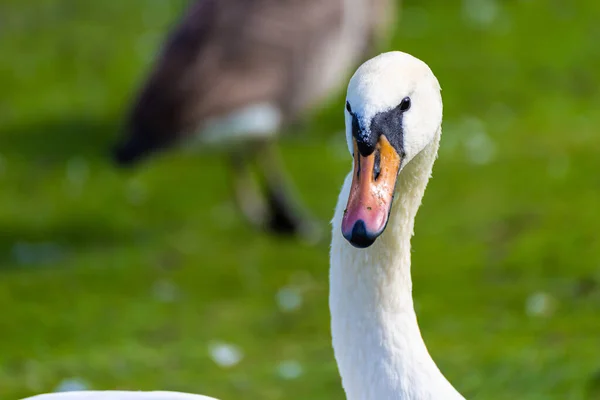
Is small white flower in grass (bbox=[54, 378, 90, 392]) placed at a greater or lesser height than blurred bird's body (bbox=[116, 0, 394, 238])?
lesser

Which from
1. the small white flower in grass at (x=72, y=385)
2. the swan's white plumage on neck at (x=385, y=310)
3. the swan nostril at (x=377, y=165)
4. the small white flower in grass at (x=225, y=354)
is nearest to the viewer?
the swan nostril at (x=377, y=165)

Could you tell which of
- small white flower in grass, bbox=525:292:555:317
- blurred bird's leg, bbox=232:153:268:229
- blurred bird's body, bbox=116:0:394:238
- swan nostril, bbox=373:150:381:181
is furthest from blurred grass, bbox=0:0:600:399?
swan nostril, bbox=373:150:381:181

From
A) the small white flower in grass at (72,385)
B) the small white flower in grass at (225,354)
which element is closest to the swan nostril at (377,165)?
the small white flower in grass at (72,385)

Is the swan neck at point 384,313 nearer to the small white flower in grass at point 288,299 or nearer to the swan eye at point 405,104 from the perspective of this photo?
the swan eye at point 405,104

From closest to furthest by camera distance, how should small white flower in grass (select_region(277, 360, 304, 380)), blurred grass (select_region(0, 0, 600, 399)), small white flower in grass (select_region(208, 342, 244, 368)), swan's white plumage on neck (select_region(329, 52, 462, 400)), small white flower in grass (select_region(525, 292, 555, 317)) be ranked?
swan's white plumage on neck (select_region(329, 52, 462, 400)), small white flower in grass (select_region(277, 360, 304, 380)), blurred grass (select_region(0, 0, 600, 399)), small white flower in grass (select_region(208, 342, 244, 368)), small white flower in grass (select_region(525, 292, 555, 317))

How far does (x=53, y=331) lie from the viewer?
8.64 metres

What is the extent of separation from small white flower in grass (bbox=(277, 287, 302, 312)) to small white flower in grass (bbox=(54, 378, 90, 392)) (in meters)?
2.15

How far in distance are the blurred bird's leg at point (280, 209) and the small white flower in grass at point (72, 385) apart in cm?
374

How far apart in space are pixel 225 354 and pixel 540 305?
89.0 inches

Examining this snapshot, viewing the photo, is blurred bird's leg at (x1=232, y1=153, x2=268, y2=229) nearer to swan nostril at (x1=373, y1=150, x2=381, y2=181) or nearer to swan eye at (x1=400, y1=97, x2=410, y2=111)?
swan eye at (x1=400, y1=97, x2=410, y2=111)

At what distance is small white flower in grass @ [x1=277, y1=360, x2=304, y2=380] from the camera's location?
715 centimetres

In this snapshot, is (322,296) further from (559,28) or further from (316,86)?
(559,28)

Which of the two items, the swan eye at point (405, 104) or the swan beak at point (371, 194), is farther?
the swan eye at point (405, 104)

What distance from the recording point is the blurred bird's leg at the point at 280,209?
34.5 feet
